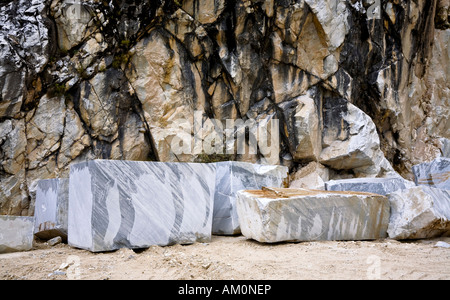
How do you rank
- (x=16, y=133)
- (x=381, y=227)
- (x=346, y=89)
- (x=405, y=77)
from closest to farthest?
1. (x=381, y=227)
2. (x=16, y=133)
3. (x=346, y=89)
4. (x=405, y=77)

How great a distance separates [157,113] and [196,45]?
2.62 m

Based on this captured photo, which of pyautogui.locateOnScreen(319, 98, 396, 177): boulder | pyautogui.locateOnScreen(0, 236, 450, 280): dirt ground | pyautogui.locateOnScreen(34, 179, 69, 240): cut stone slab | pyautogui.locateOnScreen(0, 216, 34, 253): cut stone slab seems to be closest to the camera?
pyautogui.locateOnScreen(0, 236, 450, 280): dirt ground

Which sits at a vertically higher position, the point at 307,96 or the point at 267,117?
the point at 307,96

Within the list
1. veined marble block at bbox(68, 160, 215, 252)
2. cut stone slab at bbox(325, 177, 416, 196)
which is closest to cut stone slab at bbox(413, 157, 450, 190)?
cut stone slab at bbox(325, 177, 416, 196)

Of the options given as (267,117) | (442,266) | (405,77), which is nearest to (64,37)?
(267,117)

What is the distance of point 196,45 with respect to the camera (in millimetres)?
11078

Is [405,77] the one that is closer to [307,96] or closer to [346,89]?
[346,89]

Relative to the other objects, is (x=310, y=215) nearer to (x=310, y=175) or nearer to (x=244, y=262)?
(x=244, y=262)

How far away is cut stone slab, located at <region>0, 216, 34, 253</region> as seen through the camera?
3.65 meters

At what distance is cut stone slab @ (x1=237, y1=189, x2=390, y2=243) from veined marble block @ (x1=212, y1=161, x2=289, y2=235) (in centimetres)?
69

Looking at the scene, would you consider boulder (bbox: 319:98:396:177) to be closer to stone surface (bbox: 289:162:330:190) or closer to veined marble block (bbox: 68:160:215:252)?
stone surface (bbox: 289:162:330:190)

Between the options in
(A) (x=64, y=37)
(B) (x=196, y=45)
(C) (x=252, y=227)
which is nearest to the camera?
(C) (x=252, y=227)

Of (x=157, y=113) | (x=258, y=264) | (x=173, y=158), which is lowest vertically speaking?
(x=258, y=264)

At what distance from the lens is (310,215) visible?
12.7 ft
